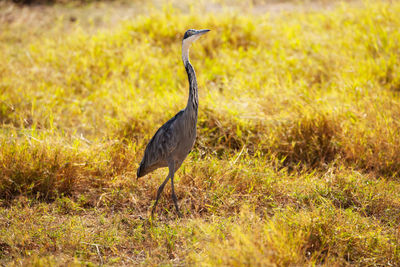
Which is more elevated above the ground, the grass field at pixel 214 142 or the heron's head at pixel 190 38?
the heron's head at pixel 190 38

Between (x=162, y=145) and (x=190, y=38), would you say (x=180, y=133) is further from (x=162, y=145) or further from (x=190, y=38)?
(x=190, y=38)

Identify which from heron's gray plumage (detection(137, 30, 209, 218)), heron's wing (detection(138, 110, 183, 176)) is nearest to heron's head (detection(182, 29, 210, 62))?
heron's gray plumage (detection(137, 30, 209, 218))

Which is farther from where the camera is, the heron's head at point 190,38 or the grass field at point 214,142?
the heron's head at point 190,38

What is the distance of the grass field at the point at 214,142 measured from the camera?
3.20 m

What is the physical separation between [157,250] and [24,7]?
7.27 m

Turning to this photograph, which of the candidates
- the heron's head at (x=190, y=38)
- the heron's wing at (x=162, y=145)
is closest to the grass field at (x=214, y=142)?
the heron's wing at (x=162, y=145)

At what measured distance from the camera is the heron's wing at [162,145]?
3516mm

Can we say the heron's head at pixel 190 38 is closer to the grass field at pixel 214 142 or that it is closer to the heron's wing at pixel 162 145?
the heron's wing at pixel 162 145

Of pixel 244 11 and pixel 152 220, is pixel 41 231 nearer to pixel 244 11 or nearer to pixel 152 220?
pixel 152 220

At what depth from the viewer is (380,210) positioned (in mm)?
3652

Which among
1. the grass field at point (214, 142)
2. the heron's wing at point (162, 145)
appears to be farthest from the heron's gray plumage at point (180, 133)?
the grass field at point (214, 142)

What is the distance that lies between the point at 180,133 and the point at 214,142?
4.15ft

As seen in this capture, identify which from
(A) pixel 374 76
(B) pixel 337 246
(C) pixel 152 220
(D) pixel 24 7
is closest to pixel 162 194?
(C) pixel 152 220

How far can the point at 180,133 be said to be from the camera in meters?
3.48
